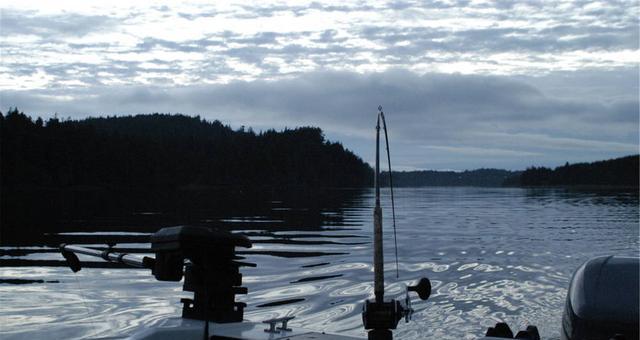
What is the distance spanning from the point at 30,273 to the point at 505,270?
13.5 meters

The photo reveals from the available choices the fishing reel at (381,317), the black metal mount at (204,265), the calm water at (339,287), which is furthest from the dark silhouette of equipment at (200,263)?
the calm water at (339,287)

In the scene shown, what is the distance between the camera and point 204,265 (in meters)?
6.34

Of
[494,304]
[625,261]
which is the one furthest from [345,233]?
[625,261]

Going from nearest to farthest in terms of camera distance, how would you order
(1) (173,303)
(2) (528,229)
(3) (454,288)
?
(1) (173,303)
(3) (454,288)
(2) (528,229)

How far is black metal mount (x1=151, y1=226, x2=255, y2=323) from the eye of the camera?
591 cm

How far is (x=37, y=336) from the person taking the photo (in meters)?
12.1

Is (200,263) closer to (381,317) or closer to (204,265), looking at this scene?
(204,265)

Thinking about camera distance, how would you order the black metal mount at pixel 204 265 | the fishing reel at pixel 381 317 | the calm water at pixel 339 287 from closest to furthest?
the black metal mount at pixel 204 265 < the fishing reel at pixel 381 317 < the calm water at pixel 339 287

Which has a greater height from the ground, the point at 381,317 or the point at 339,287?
the point at 381,317

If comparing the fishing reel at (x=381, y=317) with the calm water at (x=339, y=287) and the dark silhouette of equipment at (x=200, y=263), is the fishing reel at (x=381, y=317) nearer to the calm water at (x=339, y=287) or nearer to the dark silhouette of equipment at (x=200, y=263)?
the dark silhouette of equipment at (x=200, y=263)

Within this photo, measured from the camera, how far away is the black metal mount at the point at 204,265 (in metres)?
5.91

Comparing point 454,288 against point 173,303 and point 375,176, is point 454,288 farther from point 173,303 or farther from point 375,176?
point 375,176

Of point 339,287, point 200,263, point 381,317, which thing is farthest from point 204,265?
point 339,287

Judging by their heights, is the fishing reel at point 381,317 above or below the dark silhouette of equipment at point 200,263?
below
